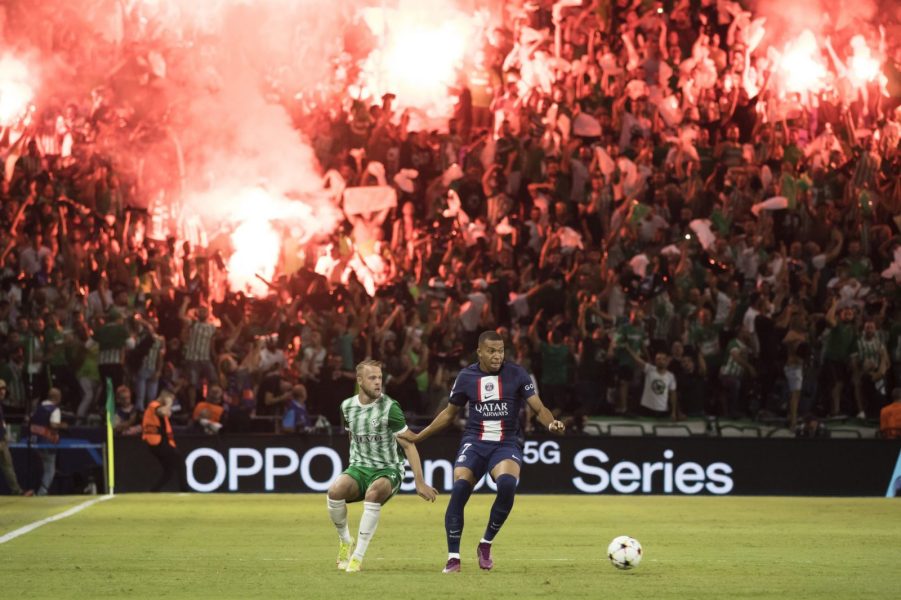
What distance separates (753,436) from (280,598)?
13985 mm

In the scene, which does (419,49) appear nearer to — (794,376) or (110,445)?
(794,376)

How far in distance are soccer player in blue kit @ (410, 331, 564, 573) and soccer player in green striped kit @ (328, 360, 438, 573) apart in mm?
329

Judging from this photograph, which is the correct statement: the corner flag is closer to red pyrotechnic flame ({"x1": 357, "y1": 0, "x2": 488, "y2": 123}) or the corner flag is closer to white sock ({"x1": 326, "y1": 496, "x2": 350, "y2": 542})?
red pyrotechnic flame ({"x1": 357, "y1": 0, "x2": 488, "y2": 123})

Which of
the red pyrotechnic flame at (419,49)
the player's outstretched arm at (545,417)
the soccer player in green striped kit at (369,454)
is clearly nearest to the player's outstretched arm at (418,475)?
the soccer player in green striped kit at (369,454)

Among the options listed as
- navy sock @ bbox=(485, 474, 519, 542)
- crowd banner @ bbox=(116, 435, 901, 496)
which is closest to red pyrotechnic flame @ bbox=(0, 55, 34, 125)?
crowd banner @ bbox=(116, 435, 901, 496)

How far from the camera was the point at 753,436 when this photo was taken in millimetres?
23125

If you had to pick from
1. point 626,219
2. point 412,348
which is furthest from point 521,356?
point 626,219

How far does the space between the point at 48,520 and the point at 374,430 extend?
22.8 feet

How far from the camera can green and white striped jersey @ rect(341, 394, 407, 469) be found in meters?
12.2

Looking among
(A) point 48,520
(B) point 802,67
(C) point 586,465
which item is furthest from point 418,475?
(B) point 802,67

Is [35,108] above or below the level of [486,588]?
above

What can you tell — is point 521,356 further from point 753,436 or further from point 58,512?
point 58,512

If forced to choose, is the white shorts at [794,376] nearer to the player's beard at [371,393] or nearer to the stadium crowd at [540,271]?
the stadium crowd at [540,271]

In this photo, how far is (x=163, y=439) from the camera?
22547 millimetres
